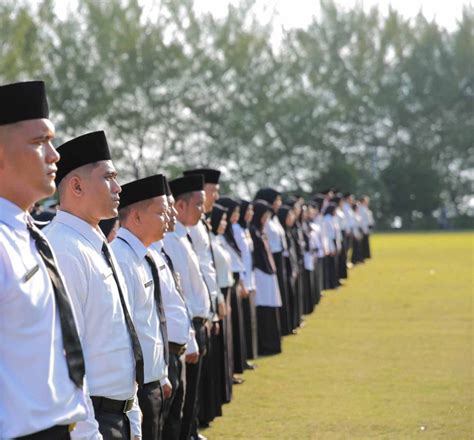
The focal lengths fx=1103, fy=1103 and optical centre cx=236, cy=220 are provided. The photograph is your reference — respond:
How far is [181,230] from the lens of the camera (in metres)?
7.75

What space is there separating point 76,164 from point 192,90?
49.3 m

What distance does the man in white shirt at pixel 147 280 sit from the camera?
5.27 metres

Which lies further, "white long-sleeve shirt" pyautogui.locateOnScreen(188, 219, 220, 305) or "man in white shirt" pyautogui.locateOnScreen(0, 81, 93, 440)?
"white long-sleeve shirt" pyautogui.locateOnScreen(188, 219, 220, 305)

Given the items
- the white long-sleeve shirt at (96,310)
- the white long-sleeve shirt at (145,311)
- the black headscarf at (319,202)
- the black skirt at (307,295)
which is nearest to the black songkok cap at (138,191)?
the white long-sleeve shirt at (145,311)

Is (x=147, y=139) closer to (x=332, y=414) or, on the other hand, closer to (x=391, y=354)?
(x=391, y=354)

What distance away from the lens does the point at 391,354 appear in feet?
41.0

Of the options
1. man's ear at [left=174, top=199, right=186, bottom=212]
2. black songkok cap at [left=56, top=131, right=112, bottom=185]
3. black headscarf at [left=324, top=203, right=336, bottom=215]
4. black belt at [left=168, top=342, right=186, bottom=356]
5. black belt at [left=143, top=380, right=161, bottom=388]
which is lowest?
black belt at [left=143, top=380, right=161, bottom=388]

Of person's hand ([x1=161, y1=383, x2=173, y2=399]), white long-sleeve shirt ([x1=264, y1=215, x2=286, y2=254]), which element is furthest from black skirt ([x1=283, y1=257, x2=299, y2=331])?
person's hand ([x1=161, y1=383, x2=173, y2=399])

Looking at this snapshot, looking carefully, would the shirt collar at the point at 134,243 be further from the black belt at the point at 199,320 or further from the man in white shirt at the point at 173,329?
the black belt at the point at 199,320

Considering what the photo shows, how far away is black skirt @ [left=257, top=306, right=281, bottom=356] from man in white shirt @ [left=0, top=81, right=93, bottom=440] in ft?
32.1

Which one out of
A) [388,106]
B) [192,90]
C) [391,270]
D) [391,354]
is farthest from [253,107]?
[391,354]

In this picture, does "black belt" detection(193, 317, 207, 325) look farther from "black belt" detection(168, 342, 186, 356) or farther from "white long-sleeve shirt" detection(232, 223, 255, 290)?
"white long-sleeve shirt" detection(232, 223, 255, 290)

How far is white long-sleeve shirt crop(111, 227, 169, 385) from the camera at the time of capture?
5242 millimetres

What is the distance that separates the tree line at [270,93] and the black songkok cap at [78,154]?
129 feet
